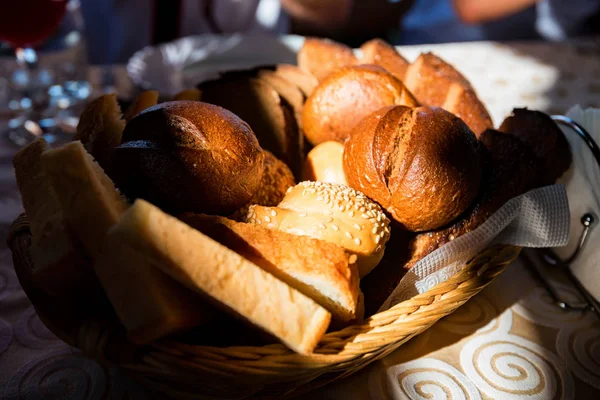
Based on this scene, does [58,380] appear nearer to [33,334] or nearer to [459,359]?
[33,334]

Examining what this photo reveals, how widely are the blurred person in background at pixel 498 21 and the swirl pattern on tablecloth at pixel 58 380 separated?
2613mm

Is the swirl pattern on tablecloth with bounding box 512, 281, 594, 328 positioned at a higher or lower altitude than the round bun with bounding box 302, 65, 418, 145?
lower

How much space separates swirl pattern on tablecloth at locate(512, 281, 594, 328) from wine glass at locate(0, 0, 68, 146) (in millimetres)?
1464

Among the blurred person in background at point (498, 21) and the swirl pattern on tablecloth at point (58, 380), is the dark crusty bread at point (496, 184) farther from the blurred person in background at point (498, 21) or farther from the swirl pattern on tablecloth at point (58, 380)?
the blurred person in background at point (498, 21)

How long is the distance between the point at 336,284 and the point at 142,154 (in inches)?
15.7

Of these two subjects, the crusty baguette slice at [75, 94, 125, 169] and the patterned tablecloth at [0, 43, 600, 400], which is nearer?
the patterned tablecloth at [0, 43, 600, 400]

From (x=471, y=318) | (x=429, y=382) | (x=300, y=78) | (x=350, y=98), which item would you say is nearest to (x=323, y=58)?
(x=300, y=78)

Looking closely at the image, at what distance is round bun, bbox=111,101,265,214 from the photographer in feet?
2.62

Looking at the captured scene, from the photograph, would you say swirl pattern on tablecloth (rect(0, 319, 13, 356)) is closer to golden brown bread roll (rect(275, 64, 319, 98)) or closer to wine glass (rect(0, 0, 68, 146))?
wine glass (rect(0, 0, 68, 146))

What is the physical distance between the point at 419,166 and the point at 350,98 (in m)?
0.30

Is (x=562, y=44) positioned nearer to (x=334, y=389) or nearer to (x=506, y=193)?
(x=506, y=193)

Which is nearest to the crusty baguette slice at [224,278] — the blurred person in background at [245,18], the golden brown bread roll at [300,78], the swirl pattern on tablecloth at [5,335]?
the swirl pattern on tablecloth at [5,335]

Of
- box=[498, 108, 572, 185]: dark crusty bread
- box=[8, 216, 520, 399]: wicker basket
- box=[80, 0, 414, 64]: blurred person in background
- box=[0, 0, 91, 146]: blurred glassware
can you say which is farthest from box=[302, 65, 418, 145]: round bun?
box=[80, 0, 414, 64]: blurred person in background

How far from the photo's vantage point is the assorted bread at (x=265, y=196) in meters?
0.62
